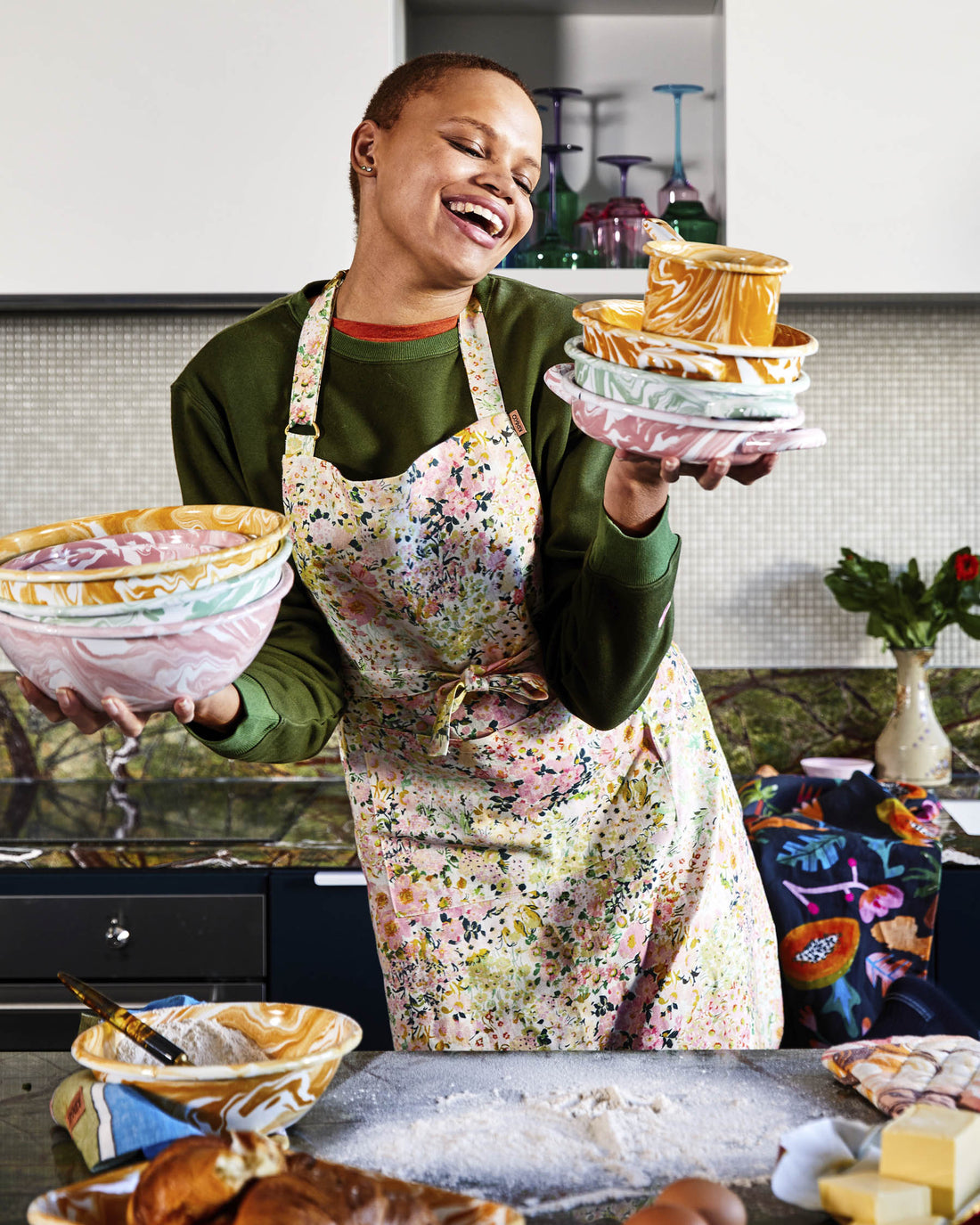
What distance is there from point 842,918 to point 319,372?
917mm

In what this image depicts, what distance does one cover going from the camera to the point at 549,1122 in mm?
812

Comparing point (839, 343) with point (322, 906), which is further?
point (839, 343)

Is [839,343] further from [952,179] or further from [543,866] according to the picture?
[543,866]

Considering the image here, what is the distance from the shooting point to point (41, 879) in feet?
5.90

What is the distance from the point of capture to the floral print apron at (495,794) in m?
1.19

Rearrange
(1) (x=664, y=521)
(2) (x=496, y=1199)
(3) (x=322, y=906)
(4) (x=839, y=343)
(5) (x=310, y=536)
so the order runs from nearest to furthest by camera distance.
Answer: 1. (2) (x=496, y=1199)
2. (1) (x=664, y=521)
3. (5) (x=310, y=536)
4. (3) (x=322, y=906)
5. (4) (x=839, y=343)

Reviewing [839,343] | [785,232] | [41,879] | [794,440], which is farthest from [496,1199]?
[839,343]

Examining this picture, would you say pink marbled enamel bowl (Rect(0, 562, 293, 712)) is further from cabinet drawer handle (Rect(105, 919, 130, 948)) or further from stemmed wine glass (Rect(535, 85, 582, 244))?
stemmed wine glass (Rect(535, 85, 582, 244))

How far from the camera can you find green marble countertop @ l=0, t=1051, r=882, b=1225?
2.41 feet

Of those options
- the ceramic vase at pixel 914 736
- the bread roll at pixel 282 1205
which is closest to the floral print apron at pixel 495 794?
the bread roll at pixel 282 1205

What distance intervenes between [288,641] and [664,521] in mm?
Answer: 422

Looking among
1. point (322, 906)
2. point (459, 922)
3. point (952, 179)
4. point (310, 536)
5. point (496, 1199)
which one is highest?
point (952, 179)

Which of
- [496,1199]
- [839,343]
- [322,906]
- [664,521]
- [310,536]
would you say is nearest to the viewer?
[496,1199]

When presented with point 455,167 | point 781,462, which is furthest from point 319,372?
point 781,462
